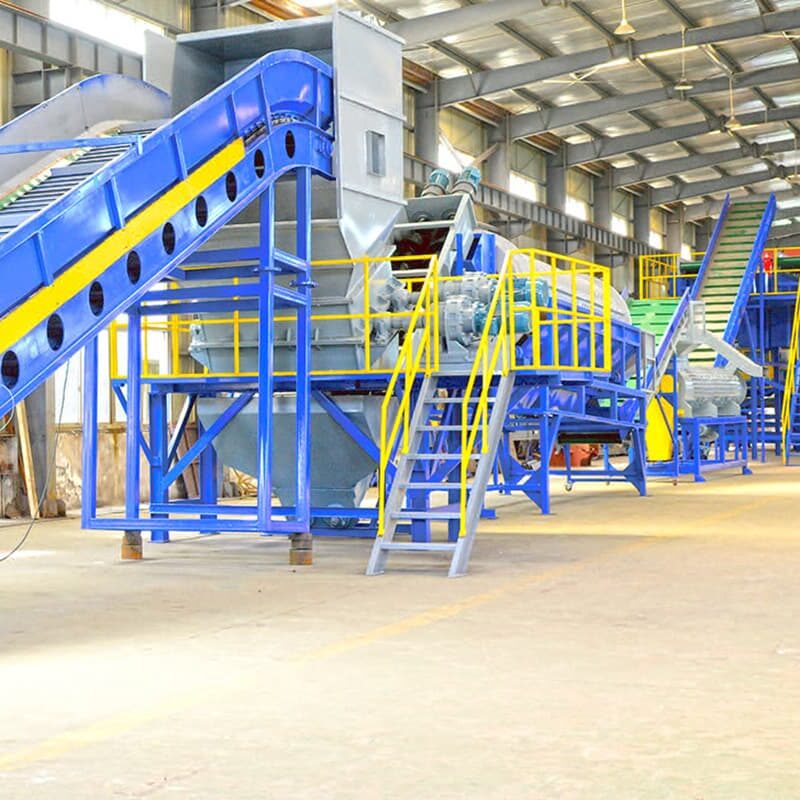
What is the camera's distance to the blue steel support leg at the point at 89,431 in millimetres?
13461

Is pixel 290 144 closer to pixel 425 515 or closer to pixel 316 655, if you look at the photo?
pixel 425 515

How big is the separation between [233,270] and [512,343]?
9.50ft

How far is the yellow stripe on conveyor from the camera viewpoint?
8609 mm

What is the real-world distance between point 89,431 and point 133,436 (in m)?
0.75

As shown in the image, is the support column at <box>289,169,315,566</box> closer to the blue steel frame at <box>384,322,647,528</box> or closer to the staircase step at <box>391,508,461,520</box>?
the staircase step at <box>391,508,461,520</box>

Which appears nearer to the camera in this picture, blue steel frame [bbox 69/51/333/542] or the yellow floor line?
the yellow floor line

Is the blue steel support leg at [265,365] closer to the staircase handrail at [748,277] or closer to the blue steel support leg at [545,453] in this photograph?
the blue steel support leg at [545,453]

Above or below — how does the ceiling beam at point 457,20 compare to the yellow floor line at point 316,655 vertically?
above

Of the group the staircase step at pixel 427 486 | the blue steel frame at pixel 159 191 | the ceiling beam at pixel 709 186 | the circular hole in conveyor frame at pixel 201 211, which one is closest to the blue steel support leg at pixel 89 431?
the blue steel frame at pixel 159 191

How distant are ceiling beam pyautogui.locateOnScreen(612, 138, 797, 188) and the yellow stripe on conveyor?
34591 millimetres

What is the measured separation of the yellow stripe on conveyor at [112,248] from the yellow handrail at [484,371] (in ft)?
9.62

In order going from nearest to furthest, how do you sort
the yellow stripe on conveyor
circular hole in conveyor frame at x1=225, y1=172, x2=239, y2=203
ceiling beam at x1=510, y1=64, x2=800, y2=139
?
the yellow stripe on conveyor
circular hole in conveyor frame at x1=225, y1=172, x2=239, y2=203
ceiling beam at x1=510, y1=64, x2=800, y2=139

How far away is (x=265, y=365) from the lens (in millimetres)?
12461

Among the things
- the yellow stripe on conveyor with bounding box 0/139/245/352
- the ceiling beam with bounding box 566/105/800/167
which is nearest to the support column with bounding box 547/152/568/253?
the ceiling beam with bounding box 566/105/800/167
